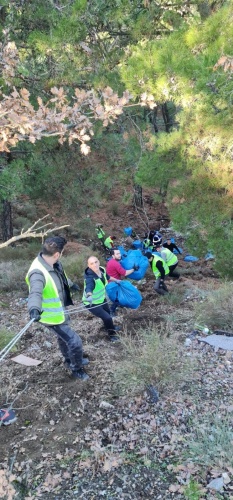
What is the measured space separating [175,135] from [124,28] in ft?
8.61

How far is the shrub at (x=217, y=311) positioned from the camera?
5488mm

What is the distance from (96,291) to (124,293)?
100cm

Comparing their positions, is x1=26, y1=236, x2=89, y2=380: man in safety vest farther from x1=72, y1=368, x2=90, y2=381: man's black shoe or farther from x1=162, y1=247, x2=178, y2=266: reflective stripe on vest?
x1=162, y1=247, x2=178, y2=266: reflective stripe on vest

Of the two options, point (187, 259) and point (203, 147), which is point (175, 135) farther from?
point (187, 259)

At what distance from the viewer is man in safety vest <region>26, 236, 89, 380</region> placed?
→ 388 centimetres

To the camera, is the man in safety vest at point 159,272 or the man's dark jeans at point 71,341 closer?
the man's dark jeans at point 71,341

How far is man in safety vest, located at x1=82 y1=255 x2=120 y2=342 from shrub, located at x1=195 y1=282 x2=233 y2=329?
1.24 m

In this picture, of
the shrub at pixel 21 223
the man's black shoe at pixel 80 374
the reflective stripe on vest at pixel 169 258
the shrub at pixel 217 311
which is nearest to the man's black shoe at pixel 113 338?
the man's black shoe at pixel 80 374

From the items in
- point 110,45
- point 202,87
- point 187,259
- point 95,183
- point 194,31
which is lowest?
point 187,259

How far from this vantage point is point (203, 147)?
21.3 feet

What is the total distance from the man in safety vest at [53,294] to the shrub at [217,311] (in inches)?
80.0

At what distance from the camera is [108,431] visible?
12.1ft

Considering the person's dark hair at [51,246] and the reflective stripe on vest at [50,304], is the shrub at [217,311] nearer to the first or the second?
the reflective stripe on vest at [50,304]

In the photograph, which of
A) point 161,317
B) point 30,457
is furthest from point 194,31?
point 30,457
